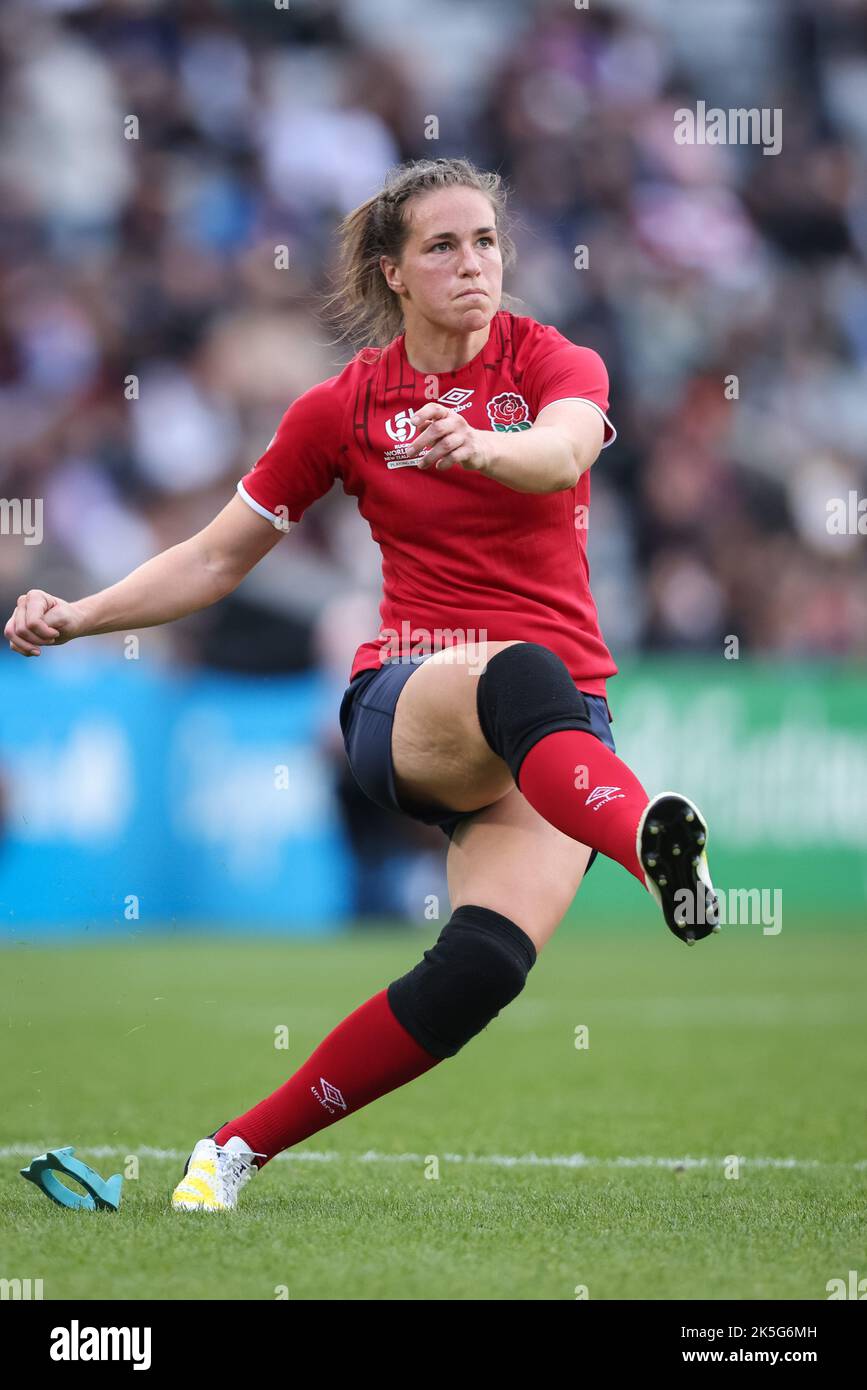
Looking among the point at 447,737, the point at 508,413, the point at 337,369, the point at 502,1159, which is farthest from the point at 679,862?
the point at 337,369

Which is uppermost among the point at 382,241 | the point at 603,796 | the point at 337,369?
the point at 337,369

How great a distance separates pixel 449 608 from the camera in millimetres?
3572

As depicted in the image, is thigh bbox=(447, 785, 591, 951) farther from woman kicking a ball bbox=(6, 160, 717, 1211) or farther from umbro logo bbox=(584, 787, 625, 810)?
umbro logo bbox=(584, 787, 625, 810)

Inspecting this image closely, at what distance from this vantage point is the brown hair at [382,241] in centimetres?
371

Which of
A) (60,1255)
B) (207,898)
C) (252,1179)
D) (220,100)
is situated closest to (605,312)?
(220,100)

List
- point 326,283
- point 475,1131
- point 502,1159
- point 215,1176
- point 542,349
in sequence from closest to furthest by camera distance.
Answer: point 215,1176 → point 542,349 → point 502,1159 → point 475,1131 → point 326,283

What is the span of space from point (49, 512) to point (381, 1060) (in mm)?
7954

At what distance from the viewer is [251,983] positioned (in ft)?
26.1


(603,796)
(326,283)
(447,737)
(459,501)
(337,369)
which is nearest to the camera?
(603,796)

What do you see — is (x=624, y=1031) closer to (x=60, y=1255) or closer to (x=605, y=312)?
(x=60, y=1255)

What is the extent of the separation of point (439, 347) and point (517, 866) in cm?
110

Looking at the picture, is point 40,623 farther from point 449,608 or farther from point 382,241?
point 382,241

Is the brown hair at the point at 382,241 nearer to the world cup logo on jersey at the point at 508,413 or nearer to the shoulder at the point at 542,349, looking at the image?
the shoulder at the point at 542,349

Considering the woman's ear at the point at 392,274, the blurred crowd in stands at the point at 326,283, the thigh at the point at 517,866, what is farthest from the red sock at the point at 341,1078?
the blurred crowd in stands at the point at 326,283
